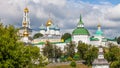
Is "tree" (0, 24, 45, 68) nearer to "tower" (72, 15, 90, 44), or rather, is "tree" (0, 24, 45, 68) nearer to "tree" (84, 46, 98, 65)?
"tree" (84, 46, 98, 65)

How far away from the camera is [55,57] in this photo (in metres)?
107

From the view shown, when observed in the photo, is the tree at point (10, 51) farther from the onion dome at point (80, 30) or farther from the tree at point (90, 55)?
the onion dome at point (80, 30)

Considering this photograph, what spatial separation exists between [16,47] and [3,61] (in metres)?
2.27

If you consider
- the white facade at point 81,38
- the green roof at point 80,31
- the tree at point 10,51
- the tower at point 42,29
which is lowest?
the tree at point 10,51

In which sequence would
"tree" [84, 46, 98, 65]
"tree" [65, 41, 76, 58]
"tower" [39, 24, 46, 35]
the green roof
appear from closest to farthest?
"tree" [84, 46, 98, 65], "tree" [65, 41, 76, 58], the green roof, "tower" [39, 24, 46, 35]

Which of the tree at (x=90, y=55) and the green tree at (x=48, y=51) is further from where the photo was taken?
the green tree at (x=48, y=51)

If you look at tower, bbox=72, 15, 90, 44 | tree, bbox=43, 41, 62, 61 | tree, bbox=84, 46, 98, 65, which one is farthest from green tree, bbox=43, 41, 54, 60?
tree, bbox=84, 46, 98, 65

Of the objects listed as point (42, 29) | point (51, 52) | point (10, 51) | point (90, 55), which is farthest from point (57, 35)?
point (10, 51)

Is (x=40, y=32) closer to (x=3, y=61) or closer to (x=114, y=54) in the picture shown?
(x=114, y=54)

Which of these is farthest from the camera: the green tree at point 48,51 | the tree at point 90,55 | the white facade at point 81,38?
the white facade at point 81,38

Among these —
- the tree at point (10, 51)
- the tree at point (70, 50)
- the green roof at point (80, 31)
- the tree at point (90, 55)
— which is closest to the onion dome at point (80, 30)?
the green roof at point (80, 31)

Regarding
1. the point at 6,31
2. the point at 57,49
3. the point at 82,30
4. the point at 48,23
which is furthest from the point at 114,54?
the point at 48,23

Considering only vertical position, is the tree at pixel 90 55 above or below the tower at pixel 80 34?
below

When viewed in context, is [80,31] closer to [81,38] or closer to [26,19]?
[81,38]
